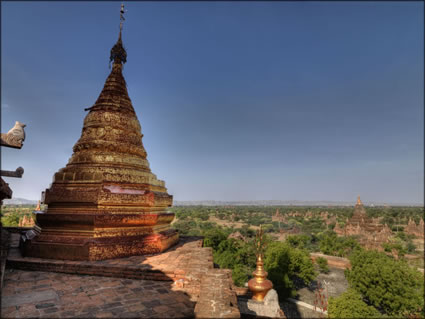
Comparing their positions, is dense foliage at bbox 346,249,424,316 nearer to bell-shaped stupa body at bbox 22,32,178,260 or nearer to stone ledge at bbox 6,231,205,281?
bell-shaped stupa body at bbox 22,32,178,260

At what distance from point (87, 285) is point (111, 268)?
2.26 feet

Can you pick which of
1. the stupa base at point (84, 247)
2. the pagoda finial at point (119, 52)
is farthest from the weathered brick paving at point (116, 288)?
the pagoda finial at point (119, 52)

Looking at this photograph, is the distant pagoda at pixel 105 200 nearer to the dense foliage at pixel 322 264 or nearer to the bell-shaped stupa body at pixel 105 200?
the bell-shaped stupa body at pixel 105 200

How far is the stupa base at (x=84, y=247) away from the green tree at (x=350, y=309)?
1257cm

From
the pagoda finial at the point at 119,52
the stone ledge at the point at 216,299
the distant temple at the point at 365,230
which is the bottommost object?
the distant temple at the point at 365,230

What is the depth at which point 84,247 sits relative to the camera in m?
6.66

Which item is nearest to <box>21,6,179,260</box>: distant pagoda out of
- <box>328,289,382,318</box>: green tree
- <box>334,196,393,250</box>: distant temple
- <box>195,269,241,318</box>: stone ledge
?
<box>195,269,241,318</box>: stone ledge

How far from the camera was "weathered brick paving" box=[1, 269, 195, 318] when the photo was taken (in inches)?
158

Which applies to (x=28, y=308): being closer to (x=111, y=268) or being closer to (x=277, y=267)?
(x=111, y=268)

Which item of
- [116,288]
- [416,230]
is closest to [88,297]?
[116,288]

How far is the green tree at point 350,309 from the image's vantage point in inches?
551

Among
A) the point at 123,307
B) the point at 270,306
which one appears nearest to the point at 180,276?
the point at 123,307

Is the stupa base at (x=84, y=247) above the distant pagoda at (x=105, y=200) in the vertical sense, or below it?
below

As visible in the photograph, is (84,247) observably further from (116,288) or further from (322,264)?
(322,264)
